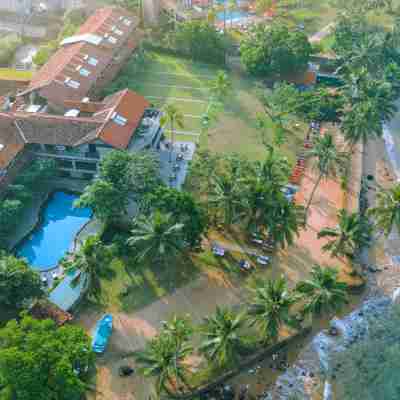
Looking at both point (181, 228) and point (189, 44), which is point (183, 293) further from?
point (189, 44)

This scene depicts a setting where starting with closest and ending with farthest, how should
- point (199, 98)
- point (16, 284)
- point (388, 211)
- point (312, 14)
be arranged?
A: point (16, 284) < point (388, 211) < point (199, 98) < point (312, 14)

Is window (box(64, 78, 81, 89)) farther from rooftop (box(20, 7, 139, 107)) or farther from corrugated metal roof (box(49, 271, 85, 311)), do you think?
corrugated metal roof (box(49, 271, 85, 311))

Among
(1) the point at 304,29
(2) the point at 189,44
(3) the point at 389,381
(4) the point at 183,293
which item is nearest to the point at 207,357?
(4) the point at 183,293

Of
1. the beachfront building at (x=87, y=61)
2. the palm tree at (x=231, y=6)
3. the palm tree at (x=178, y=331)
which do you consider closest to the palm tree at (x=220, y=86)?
the beachfront building at (x=87, y=61)

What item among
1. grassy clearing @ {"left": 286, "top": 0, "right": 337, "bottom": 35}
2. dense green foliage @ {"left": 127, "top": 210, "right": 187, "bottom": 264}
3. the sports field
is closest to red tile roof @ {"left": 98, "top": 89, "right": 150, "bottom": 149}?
the sports field

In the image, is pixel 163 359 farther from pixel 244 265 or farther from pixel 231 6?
pixel 231 6

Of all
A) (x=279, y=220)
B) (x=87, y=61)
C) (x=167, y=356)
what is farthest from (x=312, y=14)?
(x=167, y=356)

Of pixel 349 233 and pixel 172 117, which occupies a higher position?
pixel 172 117

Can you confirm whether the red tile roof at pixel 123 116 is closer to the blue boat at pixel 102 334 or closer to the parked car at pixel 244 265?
the parked car at pixel 244 265
